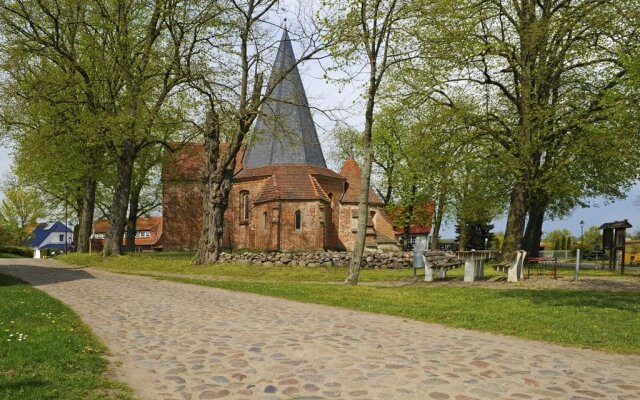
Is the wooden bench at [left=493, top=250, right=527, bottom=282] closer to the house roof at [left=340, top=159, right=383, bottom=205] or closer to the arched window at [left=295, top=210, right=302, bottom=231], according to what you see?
the arched window at [left=295, top=210, right=302, bottom=231]

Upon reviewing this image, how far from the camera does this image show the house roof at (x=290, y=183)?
121 ft

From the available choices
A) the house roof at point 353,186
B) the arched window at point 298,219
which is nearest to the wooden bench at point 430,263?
the arched window at point 298,219

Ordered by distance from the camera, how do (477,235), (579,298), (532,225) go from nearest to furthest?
(579,298) < (532,225) < (477,235)

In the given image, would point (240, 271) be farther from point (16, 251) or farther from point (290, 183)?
point (16, 251)

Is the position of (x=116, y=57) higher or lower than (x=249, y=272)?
higher

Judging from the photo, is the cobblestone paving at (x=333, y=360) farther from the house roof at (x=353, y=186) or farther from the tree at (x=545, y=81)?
the house roof at (x=353, y=186)

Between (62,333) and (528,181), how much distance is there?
19375 millimetres

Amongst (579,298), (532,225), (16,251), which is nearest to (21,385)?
(579,298)

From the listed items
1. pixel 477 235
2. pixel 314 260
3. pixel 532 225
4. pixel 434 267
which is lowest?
pixel 314 260

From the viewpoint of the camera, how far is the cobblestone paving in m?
5.28

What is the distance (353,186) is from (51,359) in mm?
36976

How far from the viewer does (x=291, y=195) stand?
37031 millimetres

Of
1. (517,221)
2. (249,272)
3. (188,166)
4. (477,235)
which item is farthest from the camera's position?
(188,166)

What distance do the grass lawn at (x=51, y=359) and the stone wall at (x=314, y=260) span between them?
1522 centimetres
